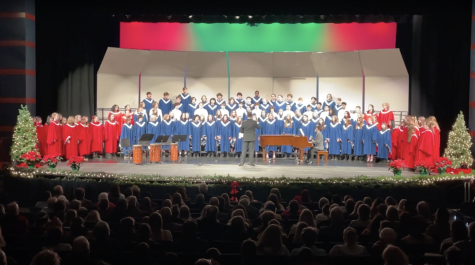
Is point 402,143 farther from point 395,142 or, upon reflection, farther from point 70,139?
point 70,139

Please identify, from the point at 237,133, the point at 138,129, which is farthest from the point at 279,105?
the point at 138,129

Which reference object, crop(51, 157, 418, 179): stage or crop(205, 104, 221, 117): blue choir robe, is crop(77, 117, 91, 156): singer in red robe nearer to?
crop(51, 157, 418, 179): stage

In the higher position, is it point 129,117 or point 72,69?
point 72,69

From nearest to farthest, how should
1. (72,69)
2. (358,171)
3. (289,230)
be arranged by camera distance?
(289,230) → (358,171) → (72,69)

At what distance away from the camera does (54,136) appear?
56.1 ft

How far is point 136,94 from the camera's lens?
74.2 ft

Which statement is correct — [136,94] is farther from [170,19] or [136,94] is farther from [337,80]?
[337,80]

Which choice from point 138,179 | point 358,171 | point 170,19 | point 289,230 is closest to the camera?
point 289,230

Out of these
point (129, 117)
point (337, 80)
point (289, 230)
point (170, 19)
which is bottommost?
point (289, 230)

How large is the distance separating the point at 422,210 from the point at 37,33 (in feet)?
50.4

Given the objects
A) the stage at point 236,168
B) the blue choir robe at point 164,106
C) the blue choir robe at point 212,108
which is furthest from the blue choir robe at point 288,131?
the blue choir robe at point 164,106

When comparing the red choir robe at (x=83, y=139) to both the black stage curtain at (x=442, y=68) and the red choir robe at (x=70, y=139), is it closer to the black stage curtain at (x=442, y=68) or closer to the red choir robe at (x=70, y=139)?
the red choir robe at (x=70, y=139)

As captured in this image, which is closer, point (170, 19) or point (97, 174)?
point (97, 174)

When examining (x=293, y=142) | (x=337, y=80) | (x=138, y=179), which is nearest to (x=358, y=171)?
(x=293, y=142)
